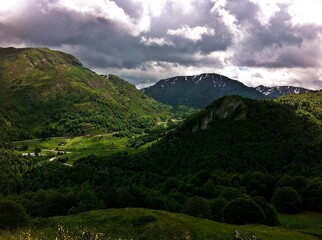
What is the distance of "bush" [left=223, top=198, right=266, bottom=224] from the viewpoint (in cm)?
8069

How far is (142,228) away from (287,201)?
175ft

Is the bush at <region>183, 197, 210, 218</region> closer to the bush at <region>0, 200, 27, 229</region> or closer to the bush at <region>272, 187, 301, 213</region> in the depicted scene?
the bush at <region>272, 187, 301, 213</region>

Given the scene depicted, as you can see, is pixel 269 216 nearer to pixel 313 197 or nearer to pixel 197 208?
pixel 197 208

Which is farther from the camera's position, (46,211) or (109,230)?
(46,211)

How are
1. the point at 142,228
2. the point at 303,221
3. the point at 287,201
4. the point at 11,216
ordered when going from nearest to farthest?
the point at 142,228
the point at 11,216
the point at 303,221
the point at 287,201

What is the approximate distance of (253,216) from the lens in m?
80.7

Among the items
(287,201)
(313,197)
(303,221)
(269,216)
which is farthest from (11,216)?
(313,197)

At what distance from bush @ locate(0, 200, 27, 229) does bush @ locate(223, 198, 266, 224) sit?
156 feet

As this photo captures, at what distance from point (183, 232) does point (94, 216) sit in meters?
22.7

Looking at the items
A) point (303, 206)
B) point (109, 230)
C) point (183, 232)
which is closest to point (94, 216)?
point (109, 230)

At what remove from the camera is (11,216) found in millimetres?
79938

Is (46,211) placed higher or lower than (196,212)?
lower

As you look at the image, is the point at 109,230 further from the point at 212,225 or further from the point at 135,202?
the point at 135,202

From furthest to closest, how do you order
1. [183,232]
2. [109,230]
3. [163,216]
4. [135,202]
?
[135,202] < [163,216] < [109,230] < [183,232]
